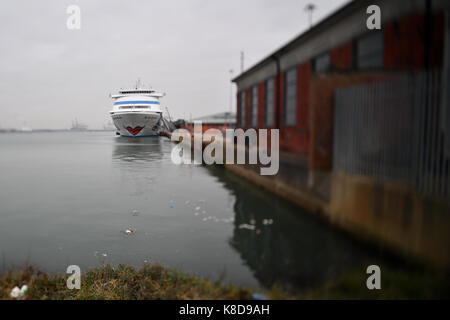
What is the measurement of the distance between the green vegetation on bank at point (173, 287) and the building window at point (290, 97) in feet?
15.3

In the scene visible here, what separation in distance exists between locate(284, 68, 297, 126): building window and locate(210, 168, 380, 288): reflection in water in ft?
7.22

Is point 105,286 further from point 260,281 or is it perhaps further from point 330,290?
point 330,290

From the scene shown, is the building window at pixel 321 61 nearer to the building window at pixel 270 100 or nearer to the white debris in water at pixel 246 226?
the building window at pixel 270 100

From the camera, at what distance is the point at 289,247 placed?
17.0 ft

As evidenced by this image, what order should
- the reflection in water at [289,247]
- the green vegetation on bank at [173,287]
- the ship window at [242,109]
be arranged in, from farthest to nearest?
the ship window at [242,109], the reflection in water at [289,247], the green vegetation on bank at [173,287]

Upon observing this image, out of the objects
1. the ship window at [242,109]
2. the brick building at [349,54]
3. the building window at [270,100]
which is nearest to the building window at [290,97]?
the brick building at [349,54]

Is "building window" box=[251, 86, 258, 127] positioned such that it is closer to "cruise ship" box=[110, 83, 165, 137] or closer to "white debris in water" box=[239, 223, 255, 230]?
"white debris in water" box=[239, 223, 255, 230]

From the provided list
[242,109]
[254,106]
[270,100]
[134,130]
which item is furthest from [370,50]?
[134,130]

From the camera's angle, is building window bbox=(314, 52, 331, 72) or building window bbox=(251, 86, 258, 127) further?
building window bbox=(251, 86, 258, 127)

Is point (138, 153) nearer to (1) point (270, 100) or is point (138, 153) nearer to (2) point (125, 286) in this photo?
(1) point (270, 100)

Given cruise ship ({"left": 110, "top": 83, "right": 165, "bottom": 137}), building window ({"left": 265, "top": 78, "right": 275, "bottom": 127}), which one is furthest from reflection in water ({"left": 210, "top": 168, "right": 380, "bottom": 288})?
cruise ship ({"left": 110, "top": 83, "right": 165, "bottom": 137})

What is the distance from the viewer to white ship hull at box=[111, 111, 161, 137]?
61.8 m

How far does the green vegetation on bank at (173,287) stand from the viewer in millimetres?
3061

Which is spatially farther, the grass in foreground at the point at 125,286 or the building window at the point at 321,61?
the building window at the point at 321,61
